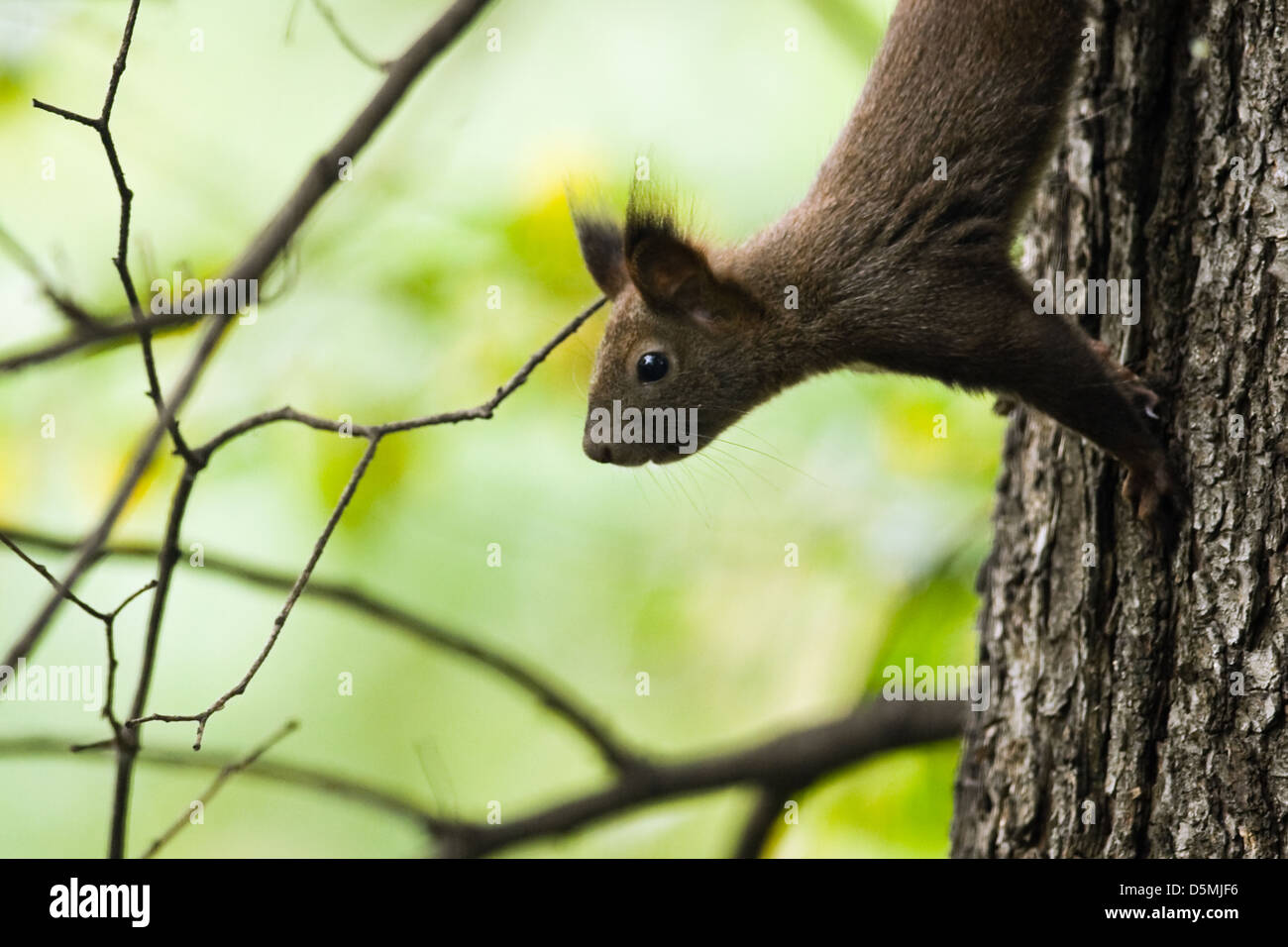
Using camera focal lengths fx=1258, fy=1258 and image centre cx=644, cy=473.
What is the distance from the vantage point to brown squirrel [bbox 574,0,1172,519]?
3357 mm

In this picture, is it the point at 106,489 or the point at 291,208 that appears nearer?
the point at 291,208

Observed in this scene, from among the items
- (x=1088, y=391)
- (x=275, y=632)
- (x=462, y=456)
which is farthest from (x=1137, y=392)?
(x=462, y=456)

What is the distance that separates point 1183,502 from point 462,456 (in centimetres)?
488

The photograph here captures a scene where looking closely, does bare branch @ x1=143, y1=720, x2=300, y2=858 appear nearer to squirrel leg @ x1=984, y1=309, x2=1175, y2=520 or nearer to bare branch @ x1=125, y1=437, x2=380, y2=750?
bare branch @ x1=125, y1=437, x2=380, y2=750

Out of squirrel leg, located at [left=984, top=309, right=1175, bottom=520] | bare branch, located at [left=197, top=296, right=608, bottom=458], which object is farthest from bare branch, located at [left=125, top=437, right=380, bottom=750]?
squirrel leg, located at [left=984, top=309, right=1175, bottom=520]

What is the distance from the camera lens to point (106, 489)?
612 centimetres

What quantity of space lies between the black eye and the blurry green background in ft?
1.17

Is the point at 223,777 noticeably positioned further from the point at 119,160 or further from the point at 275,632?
the point at 119,160

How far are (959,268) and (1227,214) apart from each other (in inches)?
28.8

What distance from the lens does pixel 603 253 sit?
4.05 meters

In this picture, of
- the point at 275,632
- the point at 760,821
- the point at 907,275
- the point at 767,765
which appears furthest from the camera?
the point at 760,821

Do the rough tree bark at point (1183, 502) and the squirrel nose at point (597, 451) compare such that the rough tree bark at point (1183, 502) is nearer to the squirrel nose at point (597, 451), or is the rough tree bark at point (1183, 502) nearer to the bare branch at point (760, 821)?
the squirrel nose at point (597, 451)
